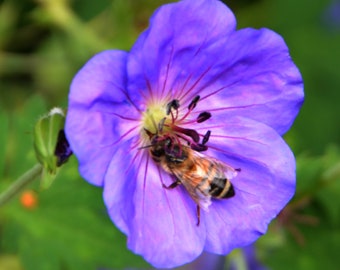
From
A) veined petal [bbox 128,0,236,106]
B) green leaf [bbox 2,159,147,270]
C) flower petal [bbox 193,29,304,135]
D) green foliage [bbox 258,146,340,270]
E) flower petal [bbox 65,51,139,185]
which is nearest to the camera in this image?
flower petal [bbox 65,51,139,185]

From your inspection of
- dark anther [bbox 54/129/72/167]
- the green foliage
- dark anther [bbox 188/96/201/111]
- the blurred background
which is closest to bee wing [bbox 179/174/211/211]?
dark anther [bbox 188/96/201/111]

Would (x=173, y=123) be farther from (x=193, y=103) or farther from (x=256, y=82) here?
(x=256, y=82)

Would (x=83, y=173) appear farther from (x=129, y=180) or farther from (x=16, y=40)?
(x=16, y=40)

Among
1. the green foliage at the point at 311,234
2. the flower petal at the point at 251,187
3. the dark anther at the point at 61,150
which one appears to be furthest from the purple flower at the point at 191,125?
the green foliage at the point at 311,234

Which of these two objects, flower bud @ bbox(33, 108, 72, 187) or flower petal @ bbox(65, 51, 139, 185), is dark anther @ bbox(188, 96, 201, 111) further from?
flower bud @ bbox(33, 108, 72, 187)

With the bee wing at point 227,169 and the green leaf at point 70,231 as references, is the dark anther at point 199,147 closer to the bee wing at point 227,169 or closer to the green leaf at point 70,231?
the bee wing at point 227,169

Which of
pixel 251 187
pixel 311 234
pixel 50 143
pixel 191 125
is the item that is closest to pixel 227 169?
pixel 251 187
